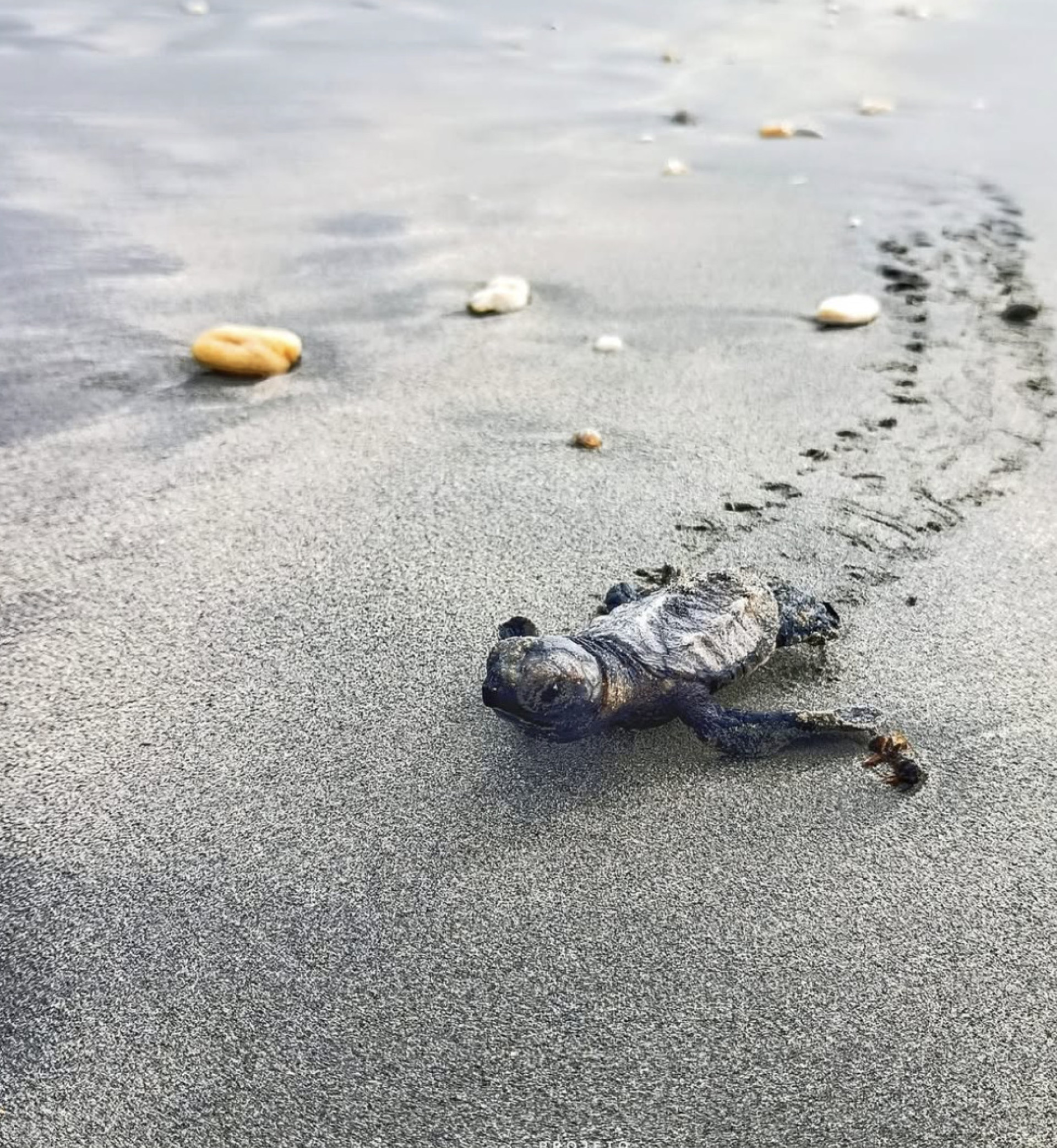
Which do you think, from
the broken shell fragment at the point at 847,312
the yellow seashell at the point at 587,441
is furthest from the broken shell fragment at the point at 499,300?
the broken shell fragment at the point at 847,312

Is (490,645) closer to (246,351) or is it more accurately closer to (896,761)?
(896,761)

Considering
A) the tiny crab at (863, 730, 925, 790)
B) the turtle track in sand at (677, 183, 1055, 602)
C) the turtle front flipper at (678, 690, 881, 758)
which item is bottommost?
the tiny crab at (863, 730, 925, 790)

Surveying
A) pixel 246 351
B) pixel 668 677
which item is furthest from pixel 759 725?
pixel 246 351

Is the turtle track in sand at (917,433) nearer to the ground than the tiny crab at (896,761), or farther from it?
farther from it

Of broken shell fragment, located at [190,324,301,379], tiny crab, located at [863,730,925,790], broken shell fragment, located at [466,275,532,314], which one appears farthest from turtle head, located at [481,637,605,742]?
broken shell fragment, located at [466,275,532,314]

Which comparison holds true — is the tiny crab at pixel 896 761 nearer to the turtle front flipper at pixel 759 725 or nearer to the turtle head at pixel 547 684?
the turtle front flipper at pixel 759 725

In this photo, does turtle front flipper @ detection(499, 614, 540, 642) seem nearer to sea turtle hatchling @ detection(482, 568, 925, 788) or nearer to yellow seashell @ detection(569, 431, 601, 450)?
sea turtle hatchling @ detection(482, 568, 925, 788)

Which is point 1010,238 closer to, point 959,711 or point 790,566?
point 790,566
